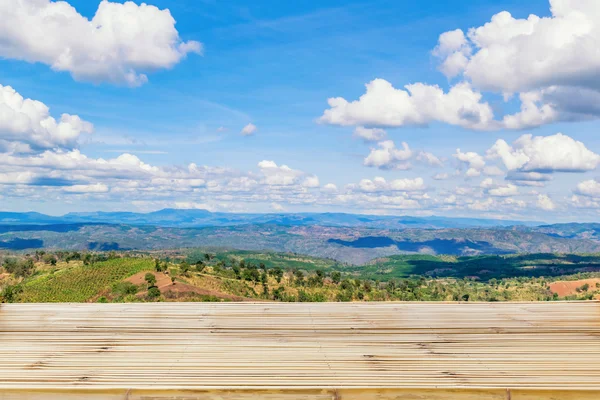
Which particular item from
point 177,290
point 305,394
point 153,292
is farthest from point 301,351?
point 177,290

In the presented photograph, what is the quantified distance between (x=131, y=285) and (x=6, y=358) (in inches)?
2704

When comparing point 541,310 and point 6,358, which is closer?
point 6,358

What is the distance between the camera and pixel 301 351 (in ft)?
15.3

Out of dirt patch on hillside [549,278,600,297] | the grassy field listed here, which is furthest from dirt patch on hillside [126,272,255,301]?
dirt patch on hillside [549,278,600,297]

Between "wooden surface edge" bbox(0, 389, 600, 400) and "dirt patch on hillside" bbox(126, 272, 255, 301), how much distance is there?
5947 centimetres

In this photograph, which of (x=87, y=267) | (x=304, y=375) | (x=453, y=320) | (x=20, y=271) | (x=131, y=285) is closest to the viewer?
(x=304, y=375)

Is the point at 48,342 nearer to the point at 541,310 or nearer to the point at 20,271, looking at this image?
the point at 541,310

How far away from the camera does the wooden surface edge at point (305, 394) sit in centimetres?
347

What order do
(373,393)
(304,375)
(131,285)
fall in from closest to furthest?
1. (373,393)
2. (304,375)
3. (131,285)

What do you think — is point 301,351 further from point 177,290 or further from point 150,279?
point 150,279

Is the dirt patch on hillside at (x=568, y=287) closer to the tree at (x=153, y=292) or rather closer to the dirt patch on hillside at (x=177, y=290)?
the dirt patch on hillside at (x=177, y=290)

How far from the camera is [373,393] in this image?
351cm

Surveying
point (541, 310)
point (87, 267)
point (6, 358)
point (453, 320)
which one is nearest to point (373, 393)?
point (453, 320)

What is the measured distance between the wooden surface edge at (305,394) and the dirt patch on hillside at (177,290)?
2341 inches
